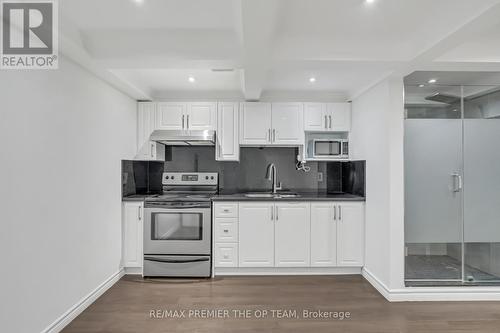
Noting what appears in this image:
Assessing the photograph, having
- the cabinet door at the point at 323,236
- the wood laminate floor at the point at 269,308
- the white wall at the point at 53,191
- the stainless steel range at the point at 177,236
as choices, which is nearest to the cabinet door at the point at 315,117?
the cabinet door at the point at 323,236

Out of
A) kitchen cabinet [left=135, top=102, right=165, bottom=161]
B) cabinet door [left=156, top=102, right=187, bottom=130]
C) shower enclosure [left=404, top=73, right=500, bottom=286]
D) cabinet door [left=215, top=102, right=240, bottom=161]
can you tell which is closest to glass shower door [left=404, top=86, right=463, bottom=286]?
shower enclosure [left=404, top=73, right=500, bottom=286]

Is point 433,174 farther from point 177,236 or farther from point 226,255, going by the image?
point 177,236

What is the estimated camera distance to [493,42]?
242 centimetres

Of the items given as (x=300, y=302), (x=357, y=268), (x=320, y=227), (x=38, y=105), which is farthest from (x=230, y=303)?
(x=38, y=105)

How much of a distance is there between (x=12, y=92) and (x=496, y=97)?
435cm

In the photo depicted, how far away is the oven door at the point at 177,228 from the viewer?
11.5 feet

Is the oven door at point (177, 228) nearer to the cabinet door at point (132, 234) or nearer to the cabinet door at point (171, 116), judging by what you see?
the cabinet door at point (132, 234)

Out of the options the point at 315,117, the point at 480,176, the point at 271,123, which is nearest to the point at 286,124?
the point at 271,123

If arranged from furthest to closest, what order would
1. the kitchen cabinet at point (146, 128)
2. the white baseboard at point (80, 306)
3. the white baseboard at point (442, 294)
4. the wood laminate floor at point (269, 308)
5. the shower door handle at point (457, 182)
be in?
1. the kitchen cabinet at point (146, 128)
2. the shower door handle at point (457, 182)
3. the white baseboard at point (442, 294)
4. the wood laminate floor at point (269, 308)
5. the white baseboard at point (80, 306)

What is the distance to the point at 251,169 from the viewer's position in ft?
13.9

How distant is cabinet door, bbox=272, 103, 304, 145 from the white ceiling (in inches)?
38.6

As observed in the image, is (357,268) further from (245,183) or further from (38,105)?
(38,105)

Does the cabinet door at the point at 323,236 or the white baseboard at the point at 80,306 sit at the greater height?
the cabinet door at the point at 323,236

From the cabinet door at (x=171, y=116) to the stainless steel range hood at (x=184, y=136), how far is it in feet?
0.53
